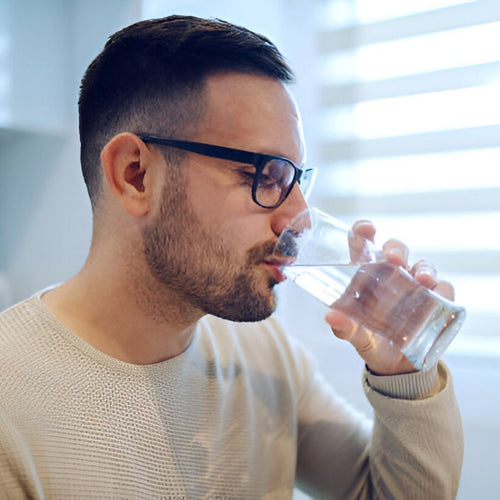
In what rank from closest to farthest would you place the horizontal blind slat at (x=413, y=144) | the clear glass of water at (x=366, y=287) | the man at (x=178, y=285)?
the clear glass of water at (x=366, y=287)
the man at (x=178, y=285)
the horizontal blind slat at (x=413, y=144)

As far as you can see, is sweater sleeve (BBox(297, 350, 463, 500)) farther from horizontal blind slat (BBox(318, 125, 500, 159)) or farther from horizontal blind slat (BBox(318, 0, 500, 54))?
horizontal blind slat (BBox(318, 0, 500, 54))

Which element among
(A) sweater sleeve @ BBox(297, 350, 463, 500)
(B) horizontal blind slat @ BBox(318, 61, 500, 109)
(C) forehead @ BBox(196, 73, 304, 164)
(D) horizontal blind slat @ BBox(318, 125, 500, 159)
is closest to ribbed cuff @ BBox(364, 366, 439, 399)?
(A) sweater sleeve @ BBox(297, 350, 463, 500)

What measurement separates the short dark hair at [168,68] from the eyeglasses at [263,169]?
31 mm

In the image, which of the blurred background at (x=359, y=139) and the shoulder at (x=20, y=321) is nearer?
the shoulder at (x=20, y=321)

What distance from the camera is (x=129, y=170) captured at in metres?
0.98

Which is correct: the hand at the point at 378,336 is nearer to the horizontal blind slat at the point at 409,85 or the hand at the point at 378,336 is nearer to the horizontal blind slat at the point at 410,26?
the horizontal blind slat at the point at 409,85

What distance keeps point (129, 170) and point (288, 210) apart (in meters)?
0.26

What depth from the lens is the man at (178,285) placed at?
0.90m

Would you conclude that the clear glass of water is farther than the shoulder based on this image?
No

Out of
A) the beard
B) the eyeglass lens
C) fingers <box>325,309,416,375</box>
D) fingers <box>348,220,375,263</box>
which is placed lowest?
fingers <box>325,309,416,375</box>

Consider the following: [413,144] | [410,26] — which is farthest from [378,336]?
[410,26]

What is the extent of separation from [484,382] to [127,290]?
3.01 ft

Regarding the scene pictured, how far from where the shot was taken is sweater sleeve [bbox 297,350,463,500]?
0.98m

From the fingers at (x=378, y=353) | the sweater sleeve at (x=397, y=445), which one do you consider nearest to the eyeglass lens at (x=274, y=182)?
the fingers at (x=378, y=353)
